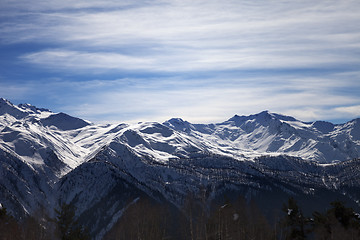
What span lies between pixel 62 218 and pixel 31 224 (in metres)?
26.0

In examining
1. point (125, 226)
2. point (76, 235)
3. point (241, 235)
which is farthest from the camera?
point (125, 226)

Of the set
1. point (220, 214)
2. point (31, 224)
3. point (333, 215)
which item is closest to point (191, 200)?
point (220, 214)

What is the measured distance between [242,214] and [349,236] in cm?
3311

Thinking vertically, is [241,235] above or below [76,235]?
below

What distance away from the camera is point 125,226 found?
138125 mm

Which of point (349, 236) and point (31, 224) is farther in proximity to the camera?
point (31, 224)

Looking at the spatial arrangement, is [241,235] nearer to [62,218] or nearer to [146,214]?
[146,214]

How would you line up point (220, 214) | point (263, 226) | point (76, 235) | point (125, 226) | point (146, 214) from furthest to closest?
point (125, 226) → point (146, 214) → point (263, 226) → point (220, 214) → point (76, 235)

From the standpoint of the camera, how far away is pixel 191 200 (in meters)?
80.1

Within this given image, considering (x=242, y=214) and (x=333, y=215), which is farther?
(x=242, y=214)

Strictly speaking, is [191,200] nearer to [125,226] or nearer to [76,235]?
[76,235]

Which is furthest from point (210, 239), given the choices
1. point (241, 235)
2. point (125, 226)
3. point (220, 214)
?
point (125, 226)

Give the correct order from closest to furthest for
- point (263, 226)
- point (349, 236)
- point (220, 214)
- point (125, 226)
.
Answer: point (349, 236) < point (220, 214) < point (263, 226) < point (125, 226)

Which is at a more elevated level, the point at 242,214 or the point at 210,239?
the point at 242,214
